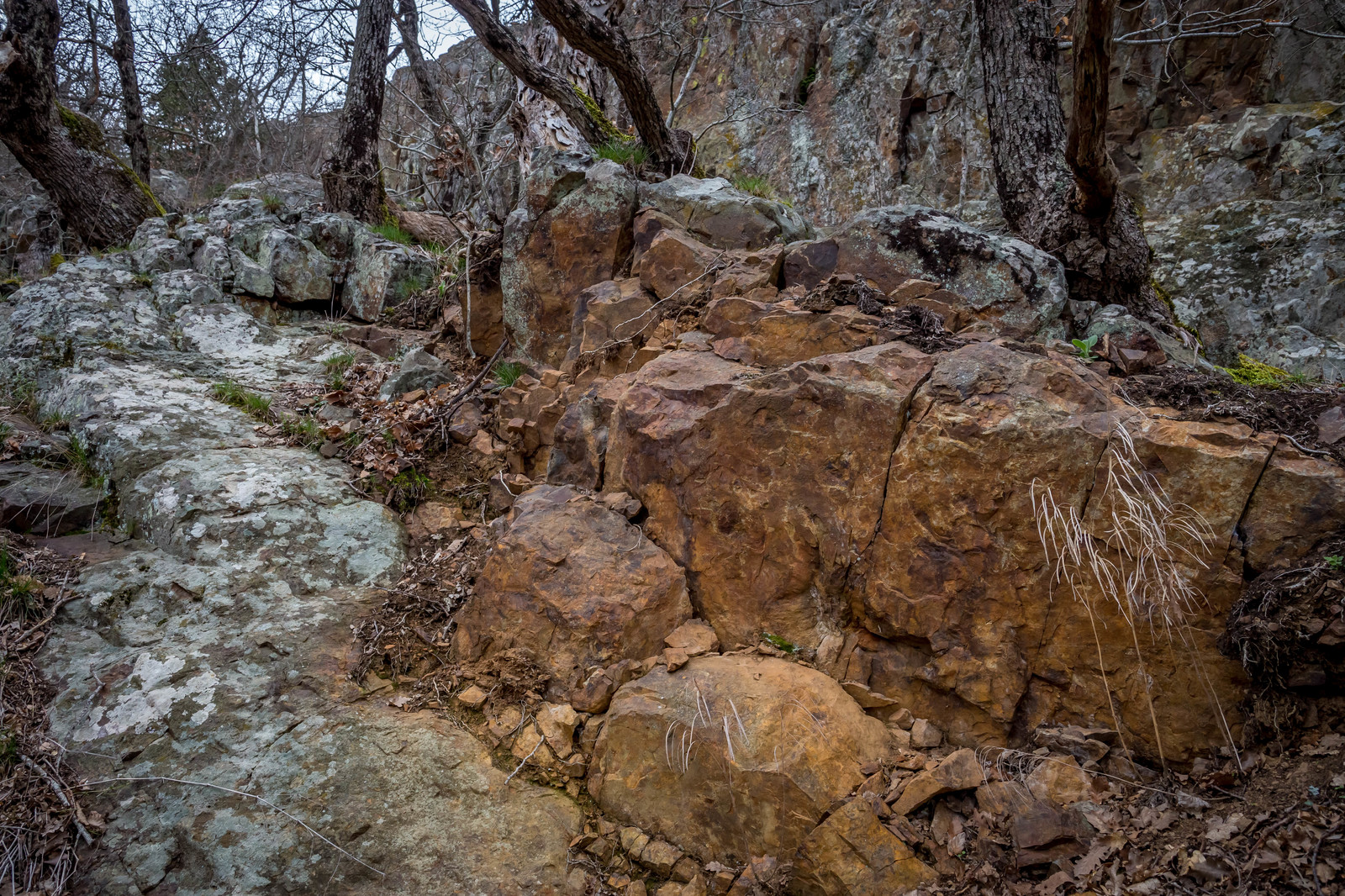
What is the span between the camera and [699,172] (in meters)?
5.99

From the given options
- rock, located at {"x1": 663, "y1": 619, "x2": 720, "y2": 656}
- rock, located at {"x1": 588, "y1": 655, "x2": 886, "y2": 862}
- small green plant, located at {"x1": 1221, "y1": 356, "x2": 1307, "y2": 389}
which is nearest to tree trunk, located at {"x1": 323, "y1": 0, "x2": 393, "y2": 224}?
rock, located at {"x1": 663, "y1": 619, "x2": 720, "y2": 656}

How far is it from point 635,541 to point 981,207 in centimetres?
639

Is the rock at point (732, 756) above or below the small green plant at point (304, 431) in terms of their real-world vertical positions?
below

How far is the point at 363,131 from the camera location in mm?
7488

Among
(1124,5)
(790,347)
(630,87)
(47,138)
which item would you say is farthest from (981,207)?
(47,138)

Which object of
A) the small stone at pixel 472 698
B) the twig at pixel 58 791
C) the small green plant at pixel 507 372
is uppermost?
the small green plant at pixel 507 372

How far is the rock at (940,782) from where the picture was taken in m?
2.32

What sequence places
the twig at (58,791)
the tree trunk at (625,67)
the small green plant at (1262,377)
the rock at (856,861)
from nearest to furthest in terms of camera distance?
the rock at (856,861) < the twig at (58,791) < the small green plant at (1262,377) < the tree trunk at (625,67)

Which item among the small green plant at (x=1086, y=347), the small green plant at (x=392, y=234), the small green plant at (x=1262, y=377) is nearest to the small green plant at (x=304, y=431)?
the small green plant at (x=392, y=234)

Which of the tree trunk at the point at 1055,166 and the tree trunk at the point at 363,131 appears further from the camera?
the tree trunk at the point at 363,131

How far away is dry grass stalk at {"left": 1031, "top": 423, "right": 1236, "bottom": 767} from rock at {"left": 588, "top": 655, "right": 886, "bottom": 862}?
945mm

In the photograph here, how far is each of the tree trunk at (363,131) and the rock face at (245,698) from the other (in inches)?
127

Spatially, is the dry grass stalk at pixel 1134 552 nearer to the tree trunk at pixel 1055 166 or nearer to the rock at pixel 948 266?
the rock at pixel 948 266

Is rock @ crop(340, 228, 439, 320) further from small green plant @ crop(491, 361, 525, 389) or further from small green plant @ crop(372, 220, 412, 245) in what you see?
small green plant @ crop(491, 361, 525, 389)
